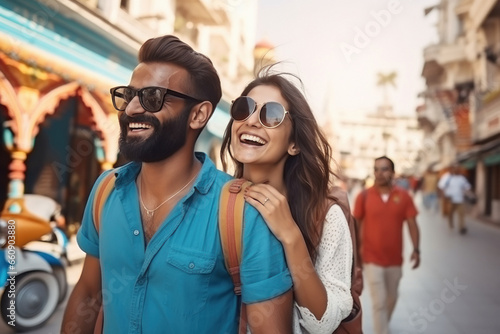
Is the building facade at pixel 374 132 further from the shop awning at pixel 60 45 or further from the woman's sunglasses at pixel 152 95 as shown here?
the woman's sunglasses at pixel 152 95

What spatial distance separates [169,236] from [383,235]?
3.26m

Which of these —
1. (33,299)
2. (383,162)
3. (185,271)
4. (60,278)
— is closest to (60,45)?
(60,278)

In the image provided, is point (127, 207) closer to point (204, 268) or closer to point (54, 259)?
point (204, 268)

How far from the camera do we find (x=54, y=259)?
4699 mm

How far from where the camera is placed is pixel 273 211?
1.50 m

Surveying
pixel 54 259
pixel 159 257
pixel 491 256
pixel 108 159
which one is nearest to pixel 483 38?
pixel 491 256

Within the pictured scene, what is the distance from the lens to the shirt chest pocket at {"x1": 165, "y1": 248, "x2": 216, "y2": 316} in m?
1.42

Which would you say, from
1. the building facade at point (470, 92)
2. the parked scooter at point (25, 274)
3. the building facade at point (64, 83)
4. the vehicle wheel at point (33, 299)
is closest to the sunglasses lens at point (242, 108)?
the parked scooter at point (25, 274)

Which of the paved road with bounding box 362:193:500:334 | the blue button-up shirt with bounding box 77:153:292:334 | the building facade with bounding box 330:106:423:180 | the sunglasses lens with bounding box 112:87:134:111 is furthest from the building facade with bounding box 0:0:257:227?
the building facade with bounding box 330:106:423:180

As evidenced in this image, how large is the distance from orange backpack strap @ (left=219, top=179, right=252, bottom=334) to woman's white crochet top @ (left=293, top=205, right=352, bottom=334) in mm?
263

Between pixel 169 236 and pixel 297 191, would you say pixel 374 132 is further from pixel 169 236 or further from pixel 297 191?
pixel 169 236

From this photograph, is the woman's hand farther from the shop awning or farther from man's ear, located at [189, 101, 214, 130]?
the shop awning

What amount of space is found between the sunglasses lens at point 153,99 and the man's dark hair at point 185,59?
13 cm

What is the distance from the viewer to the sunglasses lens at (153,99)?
157cm
